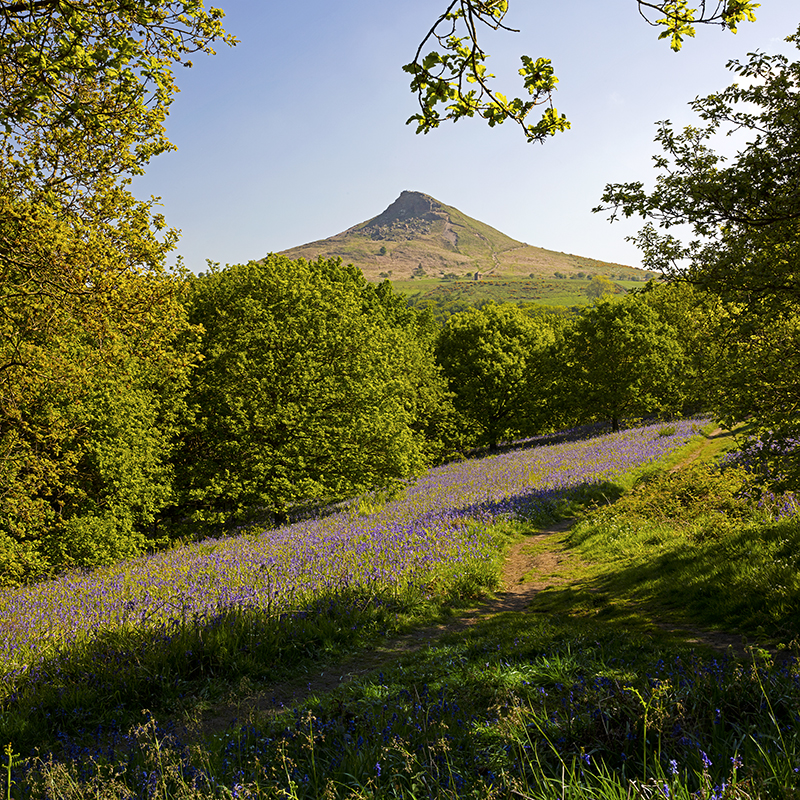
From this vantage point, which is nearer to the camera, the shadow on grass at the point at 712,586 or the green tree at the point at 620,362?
the shadow on grass at the point at 712,586

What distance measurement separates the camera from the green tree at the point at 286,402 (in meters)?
20.7

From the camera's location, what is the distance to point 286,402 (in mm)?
21188

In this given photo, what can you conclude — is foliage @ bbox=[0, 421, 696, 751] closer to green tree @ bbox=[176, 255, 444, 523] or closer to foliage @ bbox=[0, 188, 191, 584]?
foliage @ bbox=[0, 188, 191, 584]

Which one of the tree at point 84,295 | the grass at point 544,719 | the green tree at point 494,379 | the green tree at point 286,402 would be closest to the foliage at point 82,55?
the tree at point 84,295

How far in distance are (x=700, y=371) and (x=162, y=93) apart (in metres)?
8.36

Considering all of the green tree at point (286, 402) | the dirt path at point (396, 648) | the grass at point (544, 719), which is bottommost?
the dirt path at point (396, 648)

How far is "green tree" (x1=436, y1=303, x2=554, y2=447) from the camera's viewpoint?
1639 inches

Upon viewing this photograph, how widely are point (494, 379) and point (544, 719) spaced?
38791 millimetres

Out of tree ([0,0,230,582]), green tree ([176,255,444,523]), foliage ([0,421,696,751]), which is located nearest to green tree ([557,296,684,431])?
green tree ([176,255,444,523])

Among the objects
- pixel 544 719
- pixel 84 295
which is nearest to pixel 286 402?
pixel 84 295

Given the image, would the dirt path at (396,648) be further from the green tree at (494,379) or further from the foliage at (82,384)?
the green tree at (494,379)

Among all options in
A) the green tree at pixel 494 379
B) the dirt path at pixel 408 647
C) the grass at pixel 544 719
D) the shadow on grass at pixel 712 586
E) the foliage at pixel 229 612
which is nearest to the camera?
the grass at pixel 544 719

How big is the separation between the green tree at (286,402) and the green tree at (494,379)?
58.9 ft

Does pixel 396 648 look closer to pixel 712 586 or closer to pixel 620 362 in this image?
pixel 712 586
